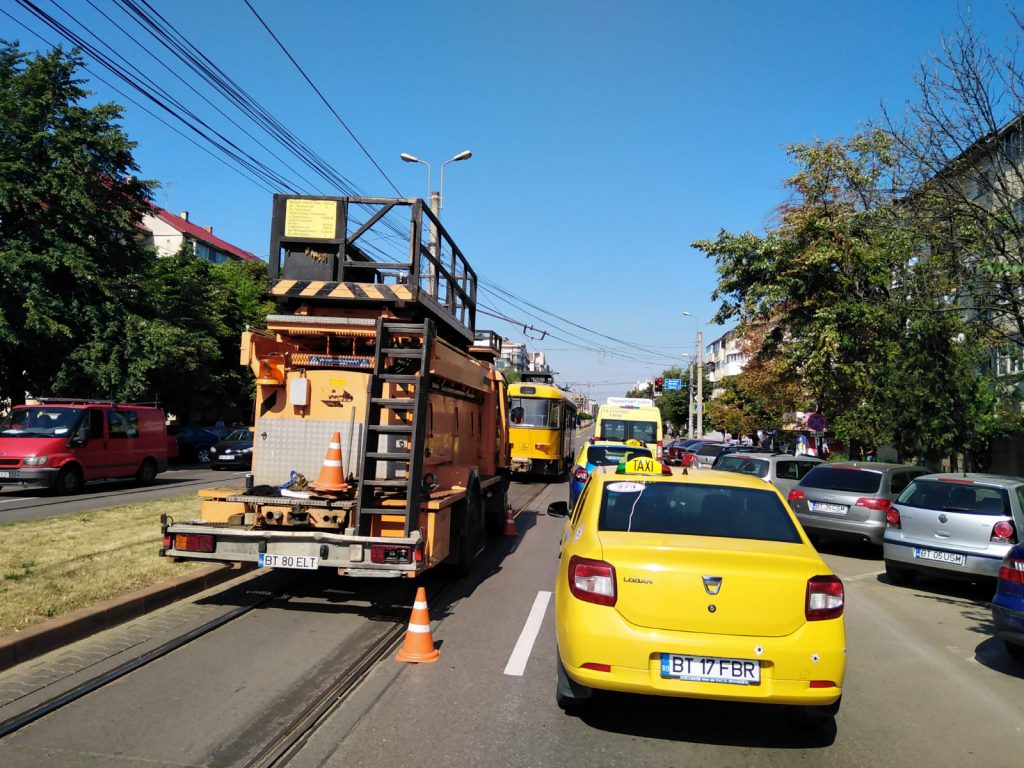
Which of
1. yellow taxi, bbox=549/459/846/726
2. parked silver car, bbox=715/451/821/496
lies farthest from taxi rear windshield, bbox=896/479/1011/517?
yellow taxi, bbox=549/459/846/726

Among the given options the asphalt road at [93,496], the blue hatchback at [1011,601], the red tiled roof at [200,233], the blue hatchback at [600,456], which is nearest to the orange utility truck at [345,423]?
the blue hatchback at [1011,601]

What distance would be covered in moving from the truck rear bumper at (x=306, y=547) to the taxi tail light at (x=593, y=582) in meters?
2.30

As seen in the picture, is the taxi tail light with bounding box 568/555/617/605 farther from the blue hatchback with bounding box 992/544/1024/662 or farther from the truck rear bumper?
the blue hatchback with bounding box 992/544/1024/662

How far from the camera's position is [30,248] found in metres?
22.0

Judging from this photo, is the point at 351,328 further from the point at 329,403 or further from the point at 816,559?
the point at 816,559

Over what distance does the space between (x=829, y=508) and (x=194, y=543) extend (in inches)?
372

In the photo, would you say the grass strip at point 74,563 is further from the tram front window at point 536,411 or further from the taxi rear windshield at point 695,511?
the tram front window at point 536,411

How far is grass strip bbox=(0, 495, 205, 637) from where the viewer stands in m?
6.33

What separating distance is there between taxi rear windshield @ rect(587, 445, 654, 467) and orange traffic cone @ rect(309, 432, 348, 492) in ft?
27.8

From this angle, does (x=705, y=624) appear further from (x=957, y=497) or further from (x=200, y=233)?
(x=200, y=233)

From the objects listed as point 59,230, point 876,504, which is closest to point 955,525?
point 876,504

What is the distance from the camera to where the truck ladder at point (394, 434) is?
6.62 m

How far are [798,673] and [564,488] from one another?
61.7 ft

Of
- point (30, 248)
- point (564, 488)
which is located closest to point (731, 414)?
point (564, 488)
